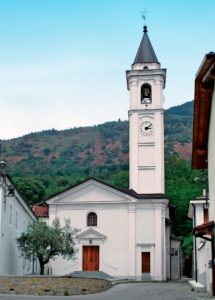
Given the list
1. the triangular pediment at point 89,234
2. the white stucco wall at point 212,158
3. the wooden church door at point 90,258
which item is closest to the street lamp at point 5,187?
the triangular pediment at point 89,234

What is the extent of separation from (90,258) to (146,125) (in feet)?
39.3

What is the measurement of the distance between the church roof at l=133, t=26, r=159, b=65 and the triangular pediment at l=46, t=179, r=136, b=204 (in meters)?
11.5

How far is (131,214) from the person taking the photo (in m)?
45.9

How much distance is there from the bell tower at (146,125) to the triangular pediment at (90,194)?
2.08m

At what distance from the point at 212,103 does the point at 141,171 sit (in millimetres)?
30097

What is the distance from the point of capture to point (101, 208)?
46375 mm

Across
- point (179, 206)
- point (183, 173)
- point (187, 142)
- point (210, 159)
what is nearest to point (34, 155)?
point (187, 142)

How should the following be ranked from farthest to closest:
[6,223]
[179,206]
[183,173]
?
[183,173], [179,206], [6,223]

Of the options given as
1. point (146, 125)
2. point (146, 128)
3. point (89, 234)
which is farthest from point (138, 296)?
point (146, 125)

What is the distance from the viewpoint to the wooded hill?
11819cm

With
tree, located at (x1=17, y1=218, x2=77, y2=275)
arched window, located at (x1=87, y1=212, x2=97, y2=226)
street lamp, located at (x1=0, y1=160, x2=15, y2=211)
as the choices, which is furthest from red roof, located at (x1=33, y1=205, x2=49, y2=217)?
street lamp, located at (x1=0, y1=160, x2=15, y2=211)

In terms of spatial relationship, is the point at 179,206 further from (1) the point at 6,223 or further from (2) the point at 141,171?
(1) the point at 6,223

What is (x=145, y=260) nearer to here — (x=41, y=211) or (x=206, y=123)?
(x=41, y=211)

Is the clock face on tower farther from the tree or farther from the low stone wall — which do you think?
the low stone wall
